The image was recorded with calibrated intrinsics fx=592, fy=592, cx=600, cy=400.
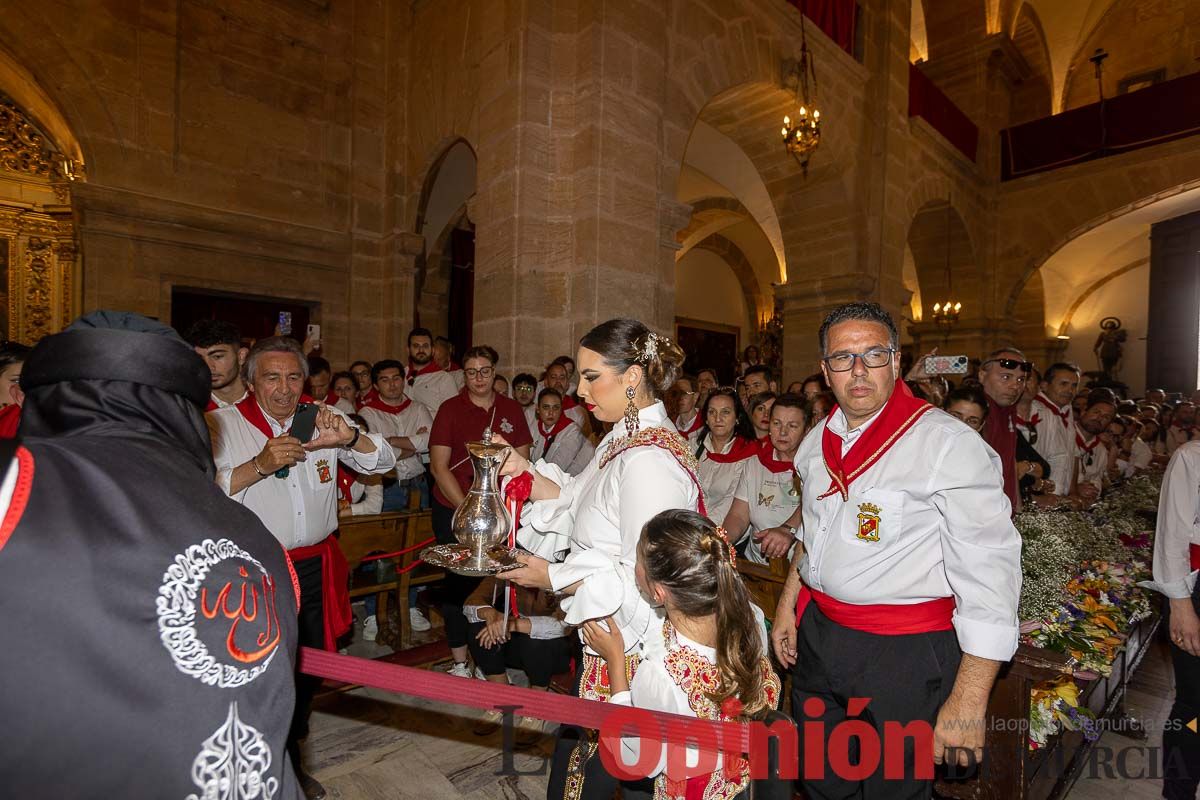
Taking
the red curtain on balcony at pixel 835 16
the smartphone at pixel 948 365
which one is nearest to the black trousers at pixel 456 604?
the smartphone at pixel 948 365

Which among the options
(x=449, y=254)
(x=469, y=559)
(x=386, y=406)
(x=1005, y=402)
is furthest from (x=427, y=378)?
(x=449, y=254)

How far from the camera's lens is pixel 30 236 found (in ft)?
28.4

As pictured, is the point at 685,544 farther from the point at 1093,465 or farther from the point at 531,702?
the point at 1093,465

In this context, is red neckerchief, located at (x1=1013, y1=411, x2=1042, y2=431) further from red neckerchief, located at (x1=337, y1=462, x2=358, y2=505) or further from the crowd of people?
red neckerchief, located at (x1=337, y1=462, x2=358, y2=505)

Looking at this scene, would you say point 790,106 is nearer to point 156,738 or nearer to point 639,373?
point 639,373

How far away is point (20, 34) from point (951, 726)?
10.5 meters

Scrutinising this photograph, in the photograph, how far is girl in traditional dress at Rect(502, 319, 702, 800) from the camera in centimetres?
171

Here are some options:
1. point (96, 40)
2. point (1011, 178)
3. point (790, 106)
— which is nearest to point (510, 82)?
point (790, 106)

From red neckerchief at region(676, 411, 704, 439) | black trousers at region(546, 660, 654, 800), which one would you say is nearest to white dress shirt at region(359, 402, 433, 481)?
red neckerchief at region(676, 411, 704, 439)

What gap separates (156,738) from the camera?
776mm

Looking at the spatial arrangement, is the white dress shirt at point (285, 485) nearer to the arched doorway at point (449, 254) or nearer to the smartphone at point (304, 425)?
the smartphone at point (304, 425)

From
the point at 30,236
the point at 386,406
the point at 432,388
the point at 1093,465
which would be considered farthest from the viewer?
the point at 30,236

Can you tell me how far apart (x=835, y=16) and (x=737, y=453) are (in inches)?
341

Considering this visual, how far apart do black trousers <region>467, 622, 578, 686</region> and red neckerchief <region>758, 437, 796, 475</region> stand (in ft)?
5.80
